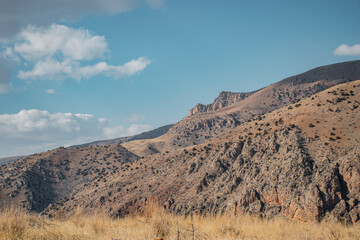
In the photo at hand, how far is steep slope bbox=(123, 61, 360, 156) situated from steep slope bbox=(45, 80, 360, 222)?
82.0 m

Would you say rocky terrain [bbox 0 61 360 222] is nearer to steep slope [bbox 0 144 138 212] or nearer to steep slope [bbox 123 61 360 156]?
steep slope [bbox 0 144 138 212]

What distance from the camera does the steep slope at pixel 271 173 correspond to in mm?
34719

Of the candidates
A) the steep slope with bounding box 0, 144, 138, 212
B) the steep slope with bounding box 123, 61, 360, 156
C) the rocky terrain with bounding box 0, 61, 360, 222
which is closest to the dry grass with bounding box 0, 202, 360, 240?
the rocky terrain with bounding box 0, 61, 360, 222

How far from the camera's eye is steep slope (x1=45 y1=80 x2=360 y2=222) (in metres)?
34.7

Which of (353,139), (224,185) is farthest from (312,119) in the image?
(224,185)

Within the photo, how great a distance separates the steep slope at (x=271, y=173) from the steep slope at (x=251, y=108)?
8198 centimetres

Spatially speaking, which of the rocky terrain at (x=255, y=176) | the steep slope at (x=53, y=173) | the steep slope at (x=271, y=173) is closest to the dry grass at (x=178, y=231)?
the rocky terrain at (x=255, y=176)

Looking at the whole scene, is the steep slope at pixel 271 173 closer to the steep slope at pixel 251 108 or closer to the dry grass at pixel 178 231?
the dry grass at pixel 178 231

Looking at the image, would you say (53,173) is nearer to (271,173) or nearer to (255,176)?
(255,176)

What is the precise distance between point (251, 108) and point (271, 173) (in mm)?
127566

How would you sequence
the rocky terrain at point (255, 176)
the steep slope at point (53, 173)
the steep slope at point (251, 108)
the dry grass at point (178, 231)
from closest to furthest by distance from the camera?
1. the dry grass at point (178, 231)
2. the rocky terrain at point (255, 176)
3. the steep slope at point (53, 173)
4. the steep slope at point (251, 108)

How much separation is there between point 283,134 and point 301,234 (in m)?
47.7

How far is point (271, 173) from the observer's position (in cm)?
4428

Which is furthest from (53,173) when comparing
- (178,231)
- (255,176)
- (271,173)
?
(178,231)
